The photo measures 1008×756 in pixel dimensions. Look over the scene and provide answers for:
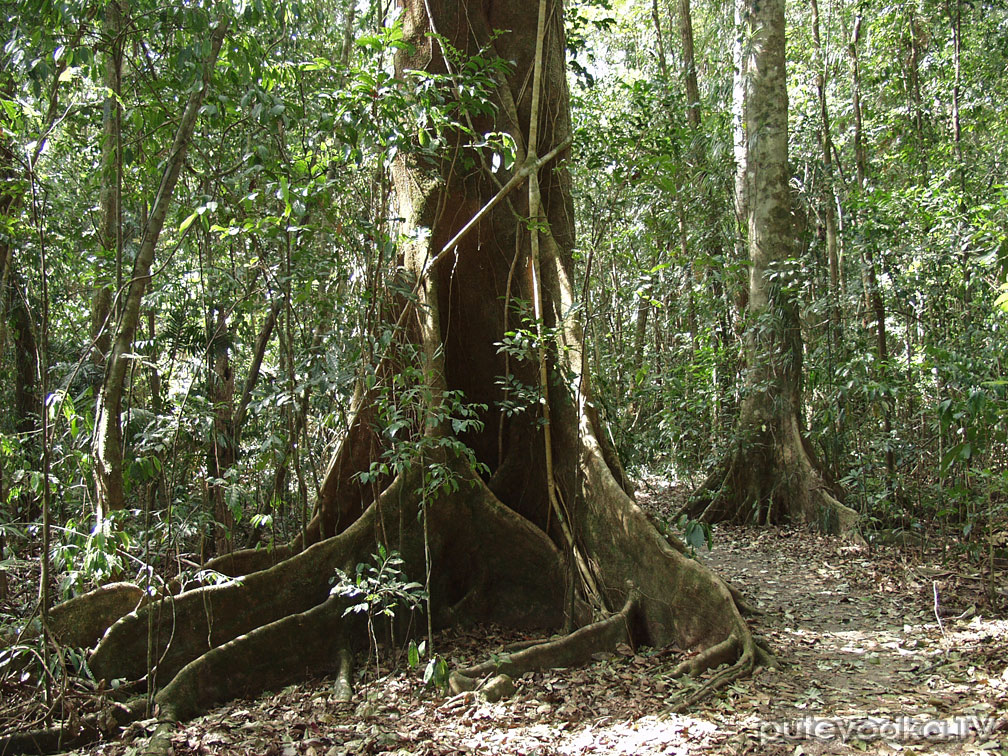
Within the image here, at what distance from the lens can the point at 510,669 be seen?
164 inches

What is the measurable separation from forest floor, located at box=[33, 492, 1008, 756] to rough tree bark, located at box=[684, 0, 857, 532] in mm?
3029

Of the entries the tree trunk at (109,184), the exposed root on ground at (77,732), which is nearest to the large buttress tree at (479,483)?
the exposed root on ground at (77,732)

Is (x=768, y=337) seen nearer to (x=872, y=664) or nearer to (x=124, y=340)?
(x=872, y=664)

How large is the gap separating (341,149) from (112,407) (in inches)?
79.4

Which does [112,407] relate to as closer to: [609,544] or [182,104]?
[182,104]

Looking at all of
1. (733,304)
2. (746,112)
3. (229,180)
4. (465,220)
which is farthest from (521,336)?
(733,304)

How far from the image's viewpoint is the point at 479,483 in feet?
17.2

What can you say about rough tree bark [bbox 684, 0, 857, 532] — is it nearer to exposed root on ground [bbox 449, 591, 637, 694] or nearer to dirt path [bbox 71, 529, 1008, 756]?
dirt path [bbox 71, 529, 1008, 756]

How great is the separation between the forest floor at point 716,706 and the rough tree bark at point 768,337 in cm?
303

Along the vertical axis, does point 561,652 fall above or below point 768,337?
below

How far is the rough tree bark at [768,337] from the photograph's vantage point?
8203 mm

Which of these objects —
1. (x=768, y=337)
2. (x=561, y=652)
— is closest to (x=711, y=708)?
(x=561, y=652)

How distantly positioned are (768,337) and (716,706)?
18.1ft

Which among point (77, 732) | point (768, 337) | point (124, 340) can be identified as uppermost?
point (768, 337)
